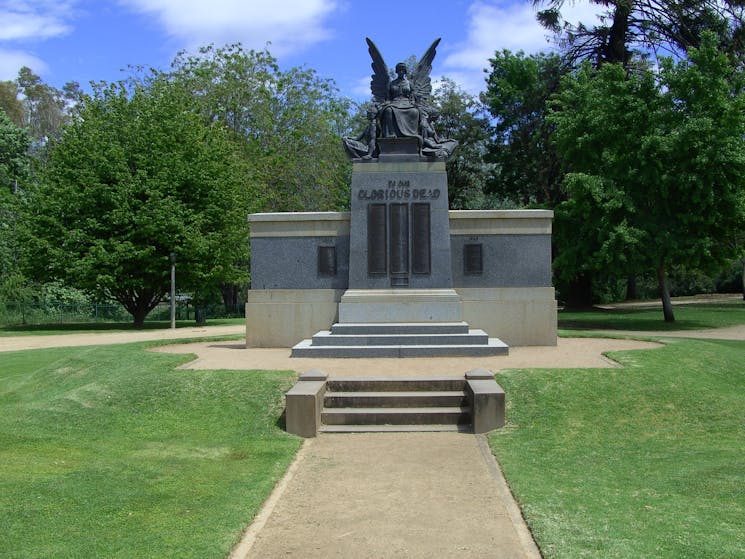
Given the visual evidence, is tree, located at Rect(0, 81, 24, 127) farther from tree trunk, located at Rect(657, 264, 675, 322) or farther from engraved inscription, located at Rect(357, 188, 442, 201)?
engraved inscription, located at Rect(357, 188, 442, 201)

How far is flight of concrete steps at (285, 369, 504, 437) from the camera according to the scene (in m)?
10.2

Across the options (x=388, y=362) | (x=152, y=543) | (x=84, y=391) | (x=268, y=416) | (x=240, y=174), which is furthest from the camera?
(x=240, y=174)

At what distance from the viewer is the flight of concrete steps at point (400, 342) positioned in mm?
14820

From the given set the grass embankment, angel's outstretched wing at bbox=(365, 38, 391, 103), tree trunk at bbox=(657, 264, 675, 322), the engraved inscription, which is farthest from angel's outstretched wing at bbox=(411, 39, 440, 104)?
tree trunk at bbox=(657, 264, 675, 322)

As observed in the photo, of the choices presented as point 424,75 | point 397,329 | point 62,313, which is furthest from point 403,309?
point 62,313

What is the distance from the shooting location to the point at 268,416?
10.8 meters

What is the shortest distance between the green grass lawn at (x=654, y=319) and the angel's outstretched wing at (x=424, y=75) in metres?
14.0

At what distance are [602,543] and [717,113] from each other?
25.6 m

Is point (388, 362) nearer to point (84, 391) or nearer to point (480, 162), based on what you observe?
point (84, 391)

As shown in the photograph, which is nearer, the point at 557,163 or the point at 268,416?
the point at 268,416

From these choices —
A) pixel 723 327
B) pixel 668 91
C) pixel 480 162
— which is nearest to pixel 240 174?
pixel 480 162

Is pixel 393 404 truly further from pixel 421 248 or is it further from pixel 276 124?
pixel 276 124

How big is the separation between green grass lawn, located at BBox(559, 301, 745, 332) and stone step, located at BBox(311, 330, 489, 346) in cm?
1523

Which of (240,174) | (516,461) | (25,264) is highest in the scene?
(240,174)
